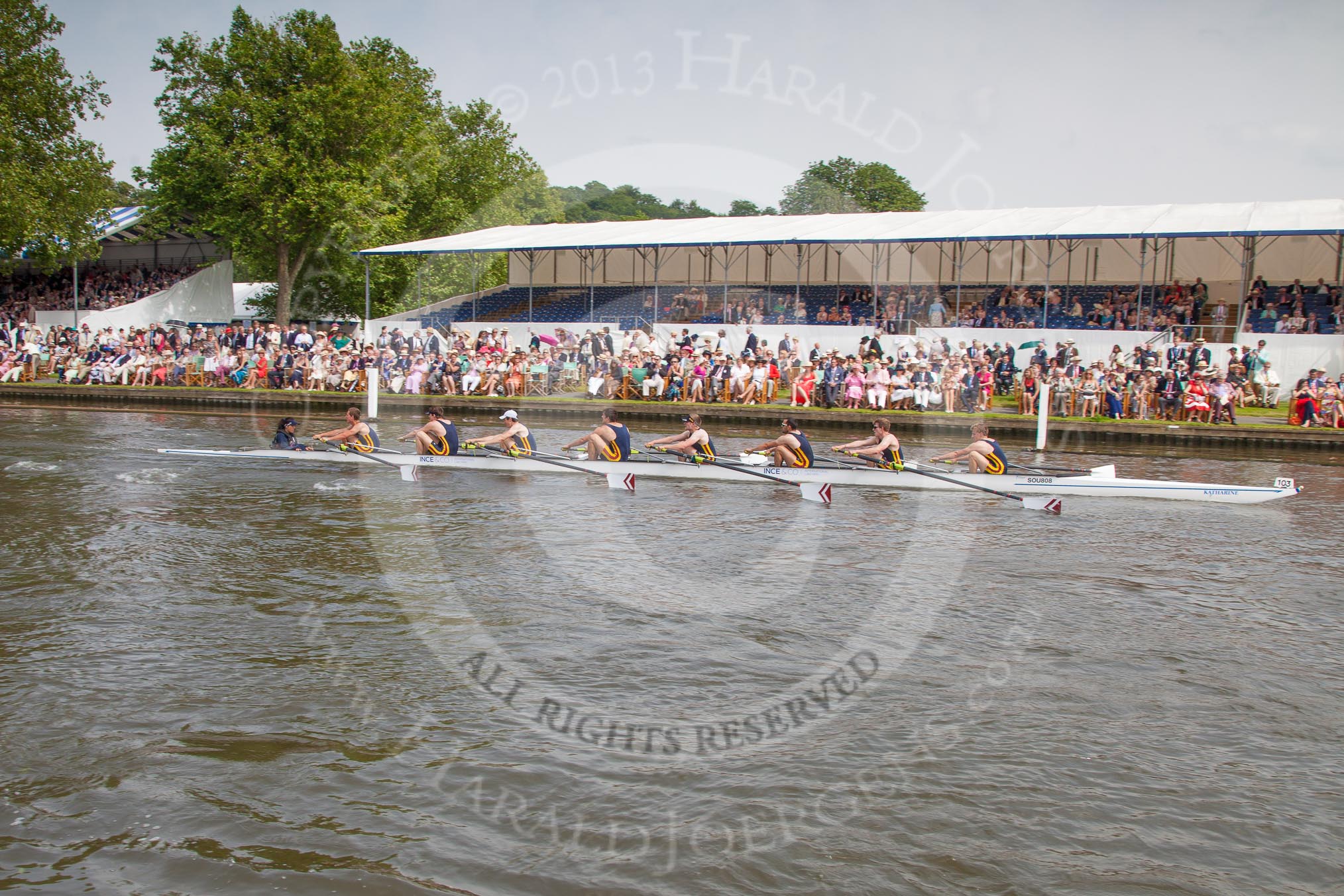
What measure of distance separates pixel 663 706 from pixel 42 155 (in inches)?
1633

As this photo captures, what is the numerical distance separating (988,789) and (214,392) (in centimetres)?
2697

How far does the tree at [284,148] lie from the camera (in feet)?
124

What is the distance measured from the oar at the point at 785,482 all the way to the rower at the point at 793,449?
1.19 feet

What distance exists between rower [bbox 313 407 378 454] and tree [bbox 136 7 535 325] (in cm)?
2273

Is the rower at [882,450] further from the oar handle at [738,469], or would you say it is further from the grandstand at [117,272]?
the grandstand at [117,272]

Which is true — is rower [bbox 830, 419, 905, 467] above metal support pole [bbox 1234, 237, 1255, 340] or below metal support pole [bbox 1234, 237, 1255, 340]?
below

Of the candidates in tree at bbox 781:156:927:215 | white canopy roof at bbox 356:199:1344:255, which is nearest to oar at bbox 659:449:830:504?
white canopy roof at bbox 356:199:1344:255

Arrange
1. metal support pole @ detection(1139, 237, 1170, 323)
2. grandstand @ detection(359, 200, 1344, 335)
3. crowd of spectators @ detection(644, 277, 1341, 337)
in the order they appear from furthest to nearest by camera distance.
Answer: metal support pole @ detection(1139, 237, 1170, 323), grandstand @ detection(359, 200, 1344, 335), crowd of spectators @ detection(644, 277, 1341, 337)

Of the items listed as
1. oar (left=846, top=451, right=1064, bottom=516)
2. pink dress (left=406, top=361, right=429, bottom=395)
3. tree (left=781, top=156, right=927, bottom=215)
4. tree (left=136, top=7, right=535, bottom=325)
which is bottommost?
oar (left=846, top=451, right=1064, bottom=516)

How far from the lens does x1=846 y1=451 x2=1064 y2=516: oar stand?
15102 mm

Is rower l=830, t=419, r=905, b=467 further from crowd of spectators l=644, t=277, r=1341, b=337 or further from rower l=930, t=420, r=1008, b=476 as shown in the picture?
crowd of spectators l=644, t=277, r=1341, b=337

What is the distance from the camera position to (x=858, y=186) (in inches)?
2702

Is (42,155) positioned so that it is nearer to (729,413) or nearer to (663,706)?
(729,413)

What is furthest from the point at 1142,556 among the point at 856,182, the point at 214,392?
the point at 856,182
